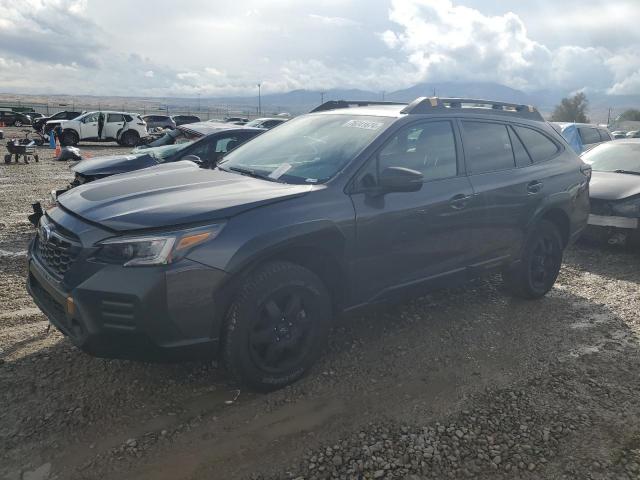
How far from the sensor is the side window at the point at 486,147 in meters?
4.16

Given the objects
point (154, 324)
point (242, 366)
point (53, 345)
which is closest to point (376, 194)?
point (242, 366)

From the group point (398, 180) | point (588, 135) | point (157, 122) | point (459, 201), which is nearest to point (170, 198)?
point (398, 180)

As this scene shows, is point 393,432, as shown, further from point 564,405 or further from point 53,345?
point 53,345

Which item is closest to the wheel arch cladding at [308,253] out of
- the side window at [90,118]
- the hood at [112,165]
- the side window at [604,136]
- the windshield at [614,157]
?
the hood at [112,165]

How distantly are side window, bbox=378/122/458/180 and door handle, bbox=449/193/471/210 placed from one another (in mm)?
179

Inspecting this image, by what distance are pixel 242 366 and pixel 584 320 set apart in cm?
320

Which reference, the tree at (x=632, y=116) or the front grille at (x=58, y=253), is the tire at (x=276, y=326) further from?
the tree at (x=632, y=116)

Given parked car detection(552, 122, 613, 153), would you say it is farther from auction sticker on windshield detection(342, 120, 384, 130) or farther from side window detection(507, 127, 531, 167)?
auction sticker on windshield detection(342, 120, 384, 130)

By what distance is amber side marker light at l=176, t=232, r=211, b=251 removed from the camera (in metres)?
2.68

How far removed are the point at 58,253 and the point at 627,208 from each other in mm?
6391

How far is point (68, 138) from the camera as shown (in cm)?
2366

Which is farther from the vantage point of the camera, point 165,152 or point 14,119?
point 14,119

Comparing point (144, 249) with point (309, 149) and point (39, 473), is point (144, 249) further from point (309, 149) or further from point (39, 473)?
point (309, 149)

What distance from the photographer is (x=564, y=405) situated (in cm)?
318
